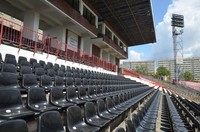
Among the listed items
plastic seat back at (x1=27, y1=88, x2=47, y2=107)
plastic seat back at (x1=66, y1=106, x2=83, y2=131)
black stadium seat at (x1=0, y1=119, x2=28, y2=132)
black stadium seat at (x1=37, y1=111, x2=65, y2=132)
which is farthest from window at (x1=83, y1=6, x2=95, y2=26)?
black stadium seat at (x1=0, y1=119, x2=28, y2=132)

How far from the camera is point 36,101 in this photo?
2.71 metres

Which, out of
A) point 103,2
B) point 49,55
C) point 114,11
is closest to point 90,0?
point 103,2

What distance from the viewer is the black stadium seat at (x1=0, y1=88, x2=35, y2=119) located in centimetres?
211

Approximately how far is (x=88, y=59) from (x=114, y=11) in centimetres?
714

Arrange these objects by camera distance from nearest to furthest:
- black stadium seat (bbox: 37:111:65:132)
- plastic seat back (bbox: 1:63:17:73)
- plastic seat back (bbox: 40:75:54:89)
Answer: black stadium seat (bbox: 37:111:65:132)
plastic seat back (bbox: 1:63:17:73)
plastic seat back (bbox: 40:75:54:89)

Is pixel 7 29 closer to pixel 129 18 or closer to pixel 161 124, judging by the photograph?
pixel 161 124

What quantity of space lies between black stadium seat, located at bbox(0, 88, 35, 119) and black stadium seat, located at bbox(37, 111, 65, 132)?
0.46 metres

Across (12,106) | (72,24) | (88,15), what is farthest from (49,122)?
(88,15)

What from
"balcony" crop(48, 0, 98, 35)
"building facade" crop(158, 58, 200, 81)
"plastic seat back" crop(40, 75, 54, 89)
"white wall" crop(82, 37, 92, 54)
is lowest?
"plastic seat back" crop(40, 75, 54, 89)

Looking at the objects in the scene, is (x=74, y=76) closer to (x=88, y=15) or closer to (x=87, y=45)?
(x=88, y=15)

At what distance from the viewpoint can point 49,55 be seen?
7.78 meters

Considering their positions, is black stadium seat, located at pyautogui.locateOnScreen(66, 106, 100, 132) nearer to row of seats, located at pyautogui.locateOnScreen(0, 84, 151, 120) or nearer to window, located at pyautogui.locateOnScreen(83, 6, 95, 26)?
row of seats, located at pyautogui.locateOnScreen(0, 84, 151, 120)

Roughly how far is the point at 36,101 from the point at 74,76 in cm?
383

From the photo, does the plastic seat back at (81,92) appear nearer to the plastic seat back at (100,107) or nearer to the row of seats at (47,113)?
the plastic seat back at (100,107)
